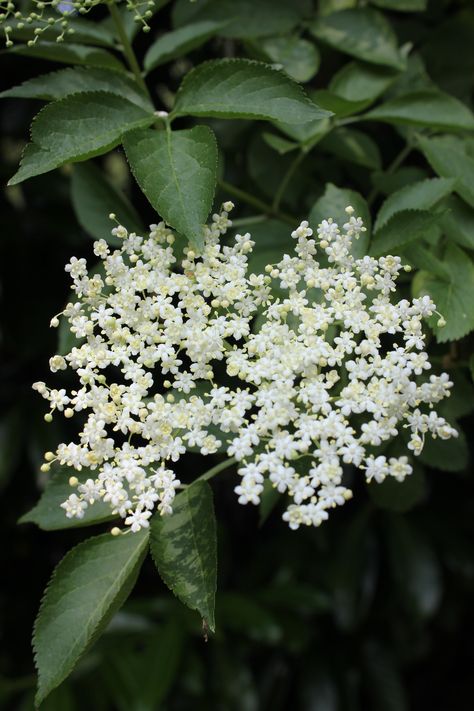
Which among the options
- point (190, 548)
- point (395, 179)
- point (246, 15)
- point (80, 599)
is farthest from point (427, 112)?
point (80, 599)

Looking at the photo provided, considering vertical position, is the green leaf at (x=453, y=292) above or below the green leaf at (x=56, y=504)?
above

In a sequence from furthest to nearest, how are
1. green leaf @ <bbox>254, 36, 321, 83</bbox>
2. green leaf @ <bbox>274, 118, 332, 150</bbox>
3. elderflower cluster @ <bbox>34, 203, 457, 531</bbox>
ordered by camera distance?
1. green leaf @ <bbox>254, 36, 321, 83</bbox>
2. green leaf @ <bbox>274, 118, 332, 150</bbox>
3. elderflower cluster @ <bbox>34, 203, 457, 531</bbox>

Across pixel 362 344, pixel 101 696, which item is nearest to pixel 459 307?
pixel 362 344

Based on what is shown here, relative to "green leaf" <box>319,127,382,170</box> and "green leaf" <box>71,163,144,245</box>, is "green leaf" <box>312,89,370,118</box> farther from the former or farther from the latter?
"green leaf" <box>71,163,144,245</box>

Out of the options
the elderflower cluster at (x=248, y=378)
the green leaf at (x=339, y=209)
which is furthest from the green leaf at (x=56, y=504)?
the green leaf at (x=339, y=209)

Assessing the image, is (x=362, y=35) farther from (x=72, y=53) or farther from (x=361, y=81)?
(x=72, y=53)

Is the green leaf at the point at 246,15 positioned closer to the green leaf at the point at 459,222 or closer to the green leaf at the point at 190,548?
the green leaf at the point at 459,222

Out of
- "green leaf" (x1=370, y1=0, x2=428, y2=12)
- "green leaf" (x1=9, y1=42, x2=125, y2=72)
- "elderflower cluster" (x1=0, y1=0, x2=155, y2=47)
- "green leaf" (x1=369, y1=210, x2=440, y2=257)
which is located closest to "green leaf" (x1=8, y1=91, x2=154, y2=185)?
"elderflower cluster" (x1=0, y1=0, x2=155, y2=47)
